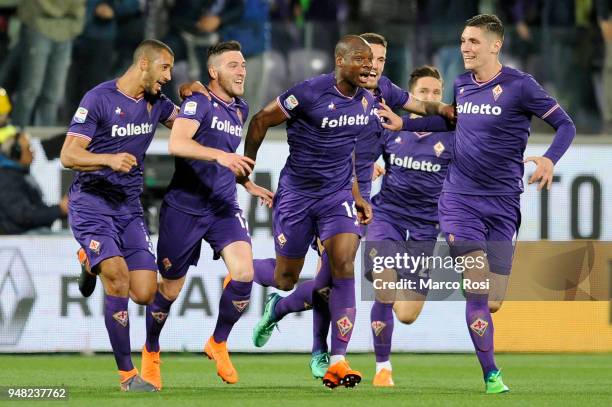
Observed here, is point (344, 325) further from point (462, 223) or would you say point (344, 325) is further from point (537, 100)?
point (537, 100)

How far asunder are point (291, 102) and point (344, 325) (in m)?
1.59

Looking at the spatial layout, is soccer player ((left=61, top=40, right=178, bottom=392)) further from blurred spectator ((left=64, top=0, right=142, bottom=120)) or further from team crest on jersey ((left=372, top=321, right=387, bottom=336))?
blurred spectator ((left=64, top=0, right=142, bottom=120))

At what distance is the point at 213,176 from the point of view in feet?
32.9

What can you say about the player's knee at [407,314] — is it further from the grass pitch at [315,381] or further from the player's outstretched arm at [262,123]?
the player's outstretched arm at [262,123]

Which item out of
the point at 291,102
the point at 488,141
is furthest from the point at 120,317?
the point at 488,141

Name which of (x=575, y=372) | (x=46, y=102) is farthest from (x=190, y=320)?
(x=575, y=372)

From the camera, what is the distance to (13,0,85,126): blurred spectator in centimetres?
1397

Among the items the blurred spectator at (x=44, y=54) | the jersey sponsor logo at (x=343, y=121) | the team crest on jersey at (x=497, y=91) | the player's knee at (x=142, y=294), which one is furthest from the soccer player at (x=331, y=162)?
the blurred spectator at (x=44, y=54)

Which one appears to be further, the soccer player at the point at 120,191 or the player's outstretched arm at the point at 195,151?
the soccer player at the point at 120,191

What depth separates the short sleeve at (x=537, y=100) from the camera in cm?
945

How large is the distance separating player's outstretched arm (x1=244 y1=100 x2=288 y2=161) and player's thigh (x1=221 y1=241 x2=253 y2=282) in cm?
66

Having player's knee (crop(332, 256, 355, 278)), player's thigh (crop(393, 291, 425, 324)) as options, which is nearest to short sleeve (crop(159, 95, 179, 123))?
player's knee (crop(332, 256, 355, 278))

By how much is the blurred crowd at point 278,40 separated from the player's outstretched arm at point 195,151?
184 inches

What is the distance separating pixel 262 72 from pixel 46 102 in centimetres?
226
